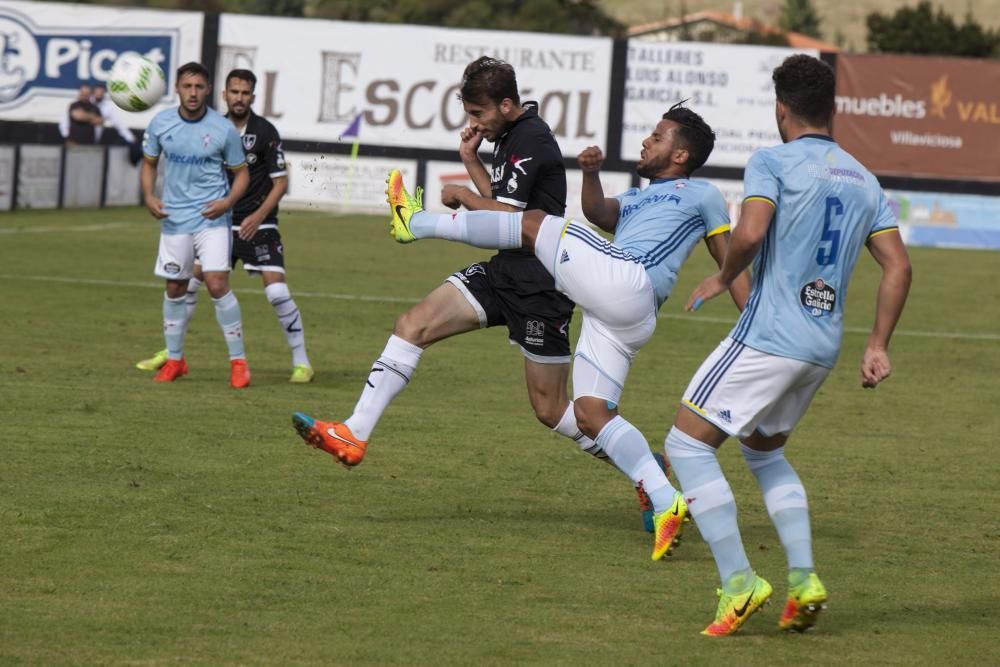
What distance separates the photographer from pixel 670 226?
7.56 m

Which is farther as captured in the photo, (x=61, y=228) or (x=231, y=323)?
(x=61, y=228)

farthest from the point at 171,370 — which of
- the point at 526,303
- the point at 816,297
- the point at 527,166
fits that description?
the point at 816,297

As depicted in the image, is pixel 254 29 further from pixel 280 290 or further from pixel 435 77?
pixel 280 290

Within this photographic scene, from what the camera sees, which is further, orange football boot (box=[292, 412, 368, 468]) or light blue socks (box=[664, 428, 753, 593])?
orange football boot (box=[292, 412, 368, 468])

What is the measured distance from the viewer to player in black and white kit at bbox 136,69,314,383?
1269 cm

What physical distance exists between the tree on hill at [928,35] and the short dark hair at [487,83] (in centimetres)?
7067

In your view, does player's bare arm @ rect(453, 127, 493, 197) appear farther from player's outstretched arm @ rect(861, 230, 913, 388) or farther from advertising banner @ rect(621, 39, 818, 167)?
advertising banner @ rect(621, 39, 818, 167)

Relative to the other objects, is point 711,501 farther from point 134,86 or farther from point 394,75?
point 394,75

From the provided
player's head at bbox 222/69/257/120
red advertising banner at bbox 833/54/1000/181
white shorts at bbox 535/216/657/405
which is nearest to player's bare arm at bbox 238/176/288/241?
player's head at bbox 222/69/257/120

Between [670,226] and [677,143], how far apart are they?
1.28 ft

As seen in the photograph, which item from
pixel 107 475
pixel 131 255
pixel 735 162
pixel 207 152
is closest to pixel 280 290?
pixel 207 152

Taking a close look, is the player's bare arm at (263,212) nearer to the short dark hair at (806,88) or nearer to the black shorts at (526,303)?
the black shorts at (526,303)

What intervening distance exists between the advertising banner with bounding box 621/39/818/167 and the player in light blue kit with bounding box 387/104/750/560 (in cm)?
2697

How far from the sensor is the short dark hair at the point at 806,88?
613 cm
